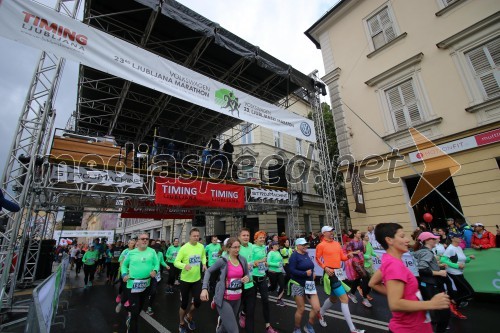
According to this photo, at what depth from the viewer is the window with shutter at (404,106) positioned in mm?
10336

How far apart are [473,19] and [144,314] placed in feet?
47.6

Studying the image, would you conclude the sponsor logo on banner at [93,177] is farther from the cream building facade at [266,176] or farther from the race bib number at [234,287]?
the cream building facade at [266,176]

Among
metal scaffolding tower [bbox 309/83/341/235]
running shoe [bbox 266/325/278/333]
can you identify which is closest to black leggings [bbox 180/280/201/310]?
running shoe [bbox 266/325/278/333]

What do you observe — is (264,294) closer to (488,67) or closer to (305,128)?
(305,128)

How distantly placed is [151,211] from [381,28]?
1438 cm

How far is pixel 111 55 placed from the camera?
22.6ft

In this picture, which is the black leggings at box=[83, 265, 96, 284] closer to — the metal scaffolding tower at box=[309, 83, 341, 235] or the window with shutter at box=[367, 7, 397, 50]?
the metal scaffolding tower at box=[309, 83, 341, 235]

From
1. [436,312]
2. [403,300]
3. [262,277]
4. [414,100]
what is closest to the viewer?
[403,300]

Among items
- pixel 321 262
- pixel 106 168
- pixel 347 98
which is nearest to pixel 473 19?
pixel 347 98

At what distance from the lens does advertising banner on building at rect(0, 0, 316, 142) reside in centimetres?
573

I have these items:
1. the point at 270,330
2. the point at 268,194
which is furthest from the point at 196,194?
the point at 270,330

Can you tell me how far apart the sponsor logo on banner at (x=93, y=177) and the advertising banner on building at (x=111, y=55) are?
375 cm

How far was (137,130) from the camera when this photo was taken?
669 inches

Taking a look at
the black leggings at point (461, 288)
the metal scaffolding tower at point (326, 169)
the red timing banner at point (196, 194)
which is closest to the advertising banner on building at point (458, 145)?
the metal scaffolding tower at point (326, 169)
